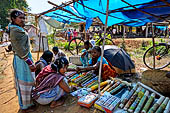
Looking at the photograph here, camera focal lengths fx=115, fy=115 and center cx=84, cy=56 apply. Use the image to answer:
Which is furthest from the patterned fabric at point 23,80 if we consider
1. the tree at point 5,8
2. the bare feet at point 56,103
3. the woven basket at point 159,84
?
the tree at point 5,8

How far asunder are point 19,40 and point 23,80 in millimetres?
696

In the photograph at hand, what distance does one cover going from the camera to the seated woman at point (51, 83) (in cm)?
211

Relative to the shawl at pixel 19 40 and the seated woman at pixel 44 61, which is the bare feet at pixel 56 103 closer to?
the seated woman at pixel 44 61

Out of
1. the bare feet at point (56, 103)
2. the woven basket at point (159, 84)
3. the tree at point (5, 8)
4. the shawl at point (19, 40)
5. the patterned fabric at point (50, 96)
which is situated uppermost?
the tree at point (5, 8)

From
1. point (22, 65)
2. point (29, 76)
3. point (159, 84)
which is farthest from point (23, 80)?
point (159, 84)

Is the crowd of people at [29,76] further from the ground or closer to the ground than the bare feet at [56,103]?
further from the ground

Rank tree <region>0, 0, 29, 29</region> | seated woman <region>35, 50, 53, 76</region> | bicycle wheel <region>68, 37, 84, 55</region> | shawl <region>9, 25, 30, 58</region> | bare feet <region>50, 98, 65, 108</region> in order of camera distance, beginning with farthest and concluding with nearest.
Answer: tree <region>0, 0, 29, 29</region> < bicycle wheel <region>68, 37, 84, 55</region> < seated woman <region>35, 50, 53, 76</region> < bare feet <region>50, 98, 65, 108</region> < shawl <region>9, 25, 30, 58</region>

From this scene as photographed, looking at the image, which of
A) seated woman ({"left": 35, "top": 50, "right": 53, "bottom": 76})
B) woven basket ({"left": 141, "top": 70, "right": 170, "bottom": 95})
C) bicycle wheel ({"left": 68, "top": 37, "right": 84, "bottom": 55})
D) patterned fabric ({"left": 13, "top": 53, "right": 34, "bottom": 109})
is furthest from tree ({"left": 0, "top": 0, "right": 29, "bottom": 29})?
woven basket ({"left": 141, "top": 70, "right": 170, "bottom": 95})

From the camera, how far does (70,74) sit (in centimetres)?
363

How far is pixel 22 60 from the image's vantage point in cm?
194

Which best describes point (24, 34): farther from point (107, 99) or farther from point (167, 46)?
point (167, 46)

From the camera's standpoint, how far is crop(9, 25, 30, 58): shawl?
1.80 metres

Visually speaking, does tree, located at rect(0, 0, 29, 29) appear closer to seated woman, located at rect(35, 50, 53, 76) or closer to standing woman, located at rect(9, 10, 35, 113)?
seated woman, located at rect(35, 50, 53, 76)

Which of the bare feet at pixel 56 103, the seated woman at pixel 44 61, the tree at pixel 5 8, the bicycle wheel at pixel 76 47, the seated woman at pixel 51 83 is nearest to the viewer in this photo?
the seated woman at pixel 51 83
